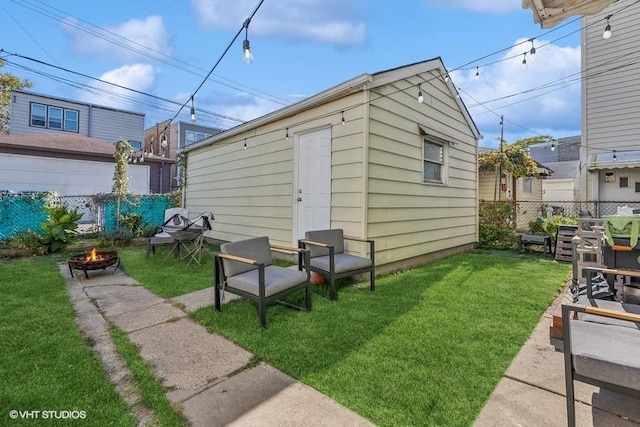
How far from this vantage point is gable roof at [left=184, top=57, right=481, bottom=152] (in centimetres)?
454

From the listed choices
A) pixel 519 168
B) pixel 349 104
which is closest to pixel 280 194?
pixel 349 104

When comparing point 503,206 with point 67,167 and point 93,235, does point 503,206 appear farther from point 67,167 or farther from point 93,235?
point 67,167

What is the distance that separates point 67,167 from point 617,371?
16.5m

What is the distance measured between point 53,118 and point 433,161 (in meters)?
18.1

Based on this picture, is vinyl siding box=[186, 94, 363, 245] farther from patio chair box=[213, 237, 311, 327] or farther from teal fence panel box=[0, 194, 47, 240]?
teal fence panel box=[0, 194, 47, 240]

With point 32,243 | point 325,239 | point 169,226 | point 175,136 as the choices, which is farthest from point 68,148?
point 325,239

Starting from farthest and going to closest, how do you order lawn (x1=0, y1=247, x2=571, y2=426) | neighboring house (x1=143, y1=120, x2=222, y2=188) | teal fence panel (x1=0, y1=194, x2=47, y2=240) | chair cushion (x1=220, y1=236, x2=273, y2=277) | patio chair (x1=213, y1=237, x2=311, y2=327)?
neighboring house (x1=143, y1=120, x2=222, y2=188) → teal fence panel (x1=0, y1=194, x2=47, y2=240) → chair cushion (x1=220, y1=236, x2=273, y2=277) → patio chair (x1=213, y1=237, x2=311, y2=327) → lawn (x1=0, y1=247, x2=571, y2=426)

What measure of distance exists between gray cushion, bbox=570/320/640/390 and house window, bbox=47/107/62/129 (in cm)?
2032

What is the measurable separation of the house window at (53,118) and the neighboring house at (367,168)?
41.6 feet

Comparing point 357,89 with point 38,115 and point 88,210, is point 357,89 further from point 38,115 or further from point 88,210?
point 38,115

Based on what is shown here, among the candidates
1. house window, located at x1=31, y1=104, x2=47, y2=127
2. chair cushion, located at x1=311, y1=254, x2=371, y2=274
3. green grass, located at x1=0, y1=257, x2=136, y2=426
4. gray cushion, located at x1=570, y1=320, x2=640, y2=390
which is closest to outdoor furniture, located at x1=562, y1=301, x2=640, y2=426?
gray cushion, located at x1=570, y1=320, x2=640, y2=390

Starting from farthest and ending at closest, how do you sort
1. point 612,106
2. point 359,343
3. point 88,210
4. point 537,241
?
point 612,106 < point 88,210 < point 537,241 < point 359,343

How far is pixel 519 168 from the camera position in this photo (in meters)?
11.3

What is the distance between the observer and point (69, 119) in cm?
1573
